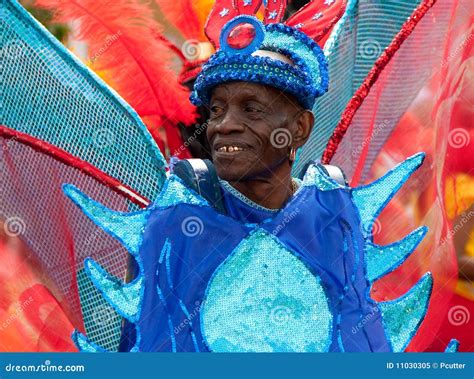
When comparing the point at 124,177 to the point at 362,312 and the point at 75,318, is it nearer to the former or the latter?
the point at 75,318

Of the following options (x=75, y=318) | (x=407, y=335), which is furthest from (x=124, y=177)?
(x=407, y=335)

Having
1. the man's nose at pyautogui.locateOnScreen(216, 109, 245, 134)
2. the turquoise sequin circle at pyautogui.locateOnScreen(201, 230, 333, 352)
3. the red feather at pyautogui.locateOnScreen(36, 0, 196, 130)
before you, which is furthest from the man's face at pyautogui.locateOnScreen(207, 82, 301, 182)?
the red feather at pyautogui.locateOnScreen(36, 0, 196, 130)

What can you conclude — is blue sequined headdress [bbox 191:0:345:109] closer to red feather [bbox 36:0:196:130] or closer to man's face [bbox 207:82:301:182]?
man's face [bbox 207:82:301:182]

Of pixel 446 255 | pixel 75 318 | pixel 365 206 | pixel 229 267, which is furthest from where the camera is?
pixel 446 255

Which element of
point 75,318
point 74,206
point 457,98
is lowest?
point 75,318

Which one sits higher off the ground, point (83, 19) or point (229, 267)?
point (83, 19)

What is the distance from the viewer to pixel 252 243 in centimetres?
313

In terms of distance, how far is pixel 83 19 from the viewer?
3.83 metres

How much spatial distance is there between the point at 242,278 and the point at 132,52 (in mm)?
1002

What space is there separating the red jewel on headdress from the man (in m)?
0.01

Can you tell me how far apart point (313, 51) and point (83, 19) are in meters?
0.88

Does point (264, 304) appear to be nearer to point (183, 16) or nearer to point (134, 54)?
point (134, 54)

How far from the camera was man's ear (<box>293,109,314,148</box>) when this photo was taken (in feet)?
10.6

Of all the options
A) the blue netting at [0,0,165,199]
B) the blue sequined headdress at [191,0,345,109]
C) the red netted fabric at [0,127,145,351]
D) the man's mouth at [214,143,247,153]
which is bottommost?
the red netted fabric at [0,127,145,351]
